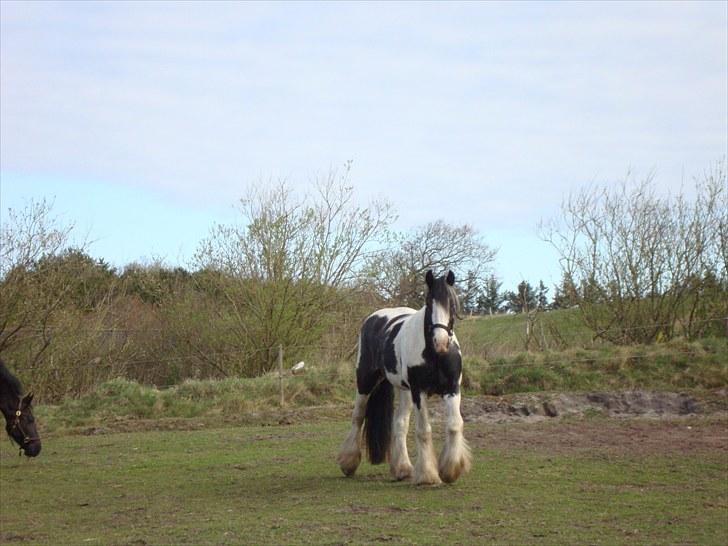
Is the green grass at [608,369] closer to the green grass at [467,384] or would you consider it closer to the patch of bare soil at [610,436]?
the green grass at [467,384]

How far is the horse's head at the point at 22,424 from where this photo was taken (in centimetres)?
1123

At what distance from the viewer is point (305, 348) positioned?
22516 mm

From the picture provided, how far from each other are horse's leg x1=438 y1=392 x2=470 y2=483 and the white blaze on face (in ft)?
2.16

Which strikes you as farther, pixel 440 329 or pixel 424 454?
pixel 424 454

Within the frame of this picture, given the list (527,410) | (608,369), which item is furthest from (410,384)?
(608,369)

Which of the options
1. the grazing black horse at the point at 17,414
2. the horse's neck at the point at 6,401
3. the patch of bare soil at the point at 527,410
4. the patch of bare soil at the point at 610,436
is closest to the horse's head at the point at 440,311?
the patch of bare soil at the point at 610,436

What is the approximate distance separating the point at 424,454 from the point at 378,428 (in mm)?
1163

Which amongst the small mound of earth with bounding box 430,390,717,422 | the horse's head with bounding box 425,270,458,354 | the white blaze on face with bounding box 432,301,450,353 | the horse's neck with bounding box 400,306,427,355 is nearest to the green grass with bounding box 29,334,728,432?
the small mound of earth with bounding box 430,390,717,422

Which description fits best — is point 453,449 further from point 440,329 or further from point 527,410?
point 527,410

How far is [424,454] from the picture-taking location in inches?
362

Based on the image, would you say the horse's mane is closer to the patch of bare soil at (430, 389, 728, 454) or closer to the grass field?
the grass field

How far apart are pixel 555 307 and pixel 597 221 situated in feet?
8.20

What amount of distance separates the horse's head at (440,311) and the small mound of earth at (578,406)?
638 cm

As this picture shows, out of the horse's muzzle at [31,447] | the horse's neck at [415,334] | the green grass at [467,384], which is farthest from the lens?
the green grass at [467,384]
